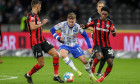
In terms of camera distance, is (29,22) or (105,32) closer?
(29,22)

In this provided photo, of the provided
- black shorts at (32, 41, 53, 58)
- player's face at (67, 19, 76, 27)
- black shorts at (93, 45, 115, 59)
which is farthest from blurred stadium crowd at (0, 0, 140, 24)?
black shorts at (32, 41, 53, 58)

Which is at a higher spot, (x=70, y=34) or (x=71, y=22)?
(x=71, y=22)

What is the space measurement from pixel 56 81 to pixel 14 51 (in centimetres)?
991

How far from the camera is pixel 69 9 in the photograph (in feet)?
72.9

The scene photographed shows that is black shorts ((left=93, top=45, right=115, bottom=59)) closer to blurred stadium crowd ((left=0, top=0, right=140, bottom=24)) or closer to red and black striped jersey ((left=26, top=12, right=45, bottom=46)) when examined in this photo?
red and black striped jersey ((left=26, top=12, right=45, bottom=46))

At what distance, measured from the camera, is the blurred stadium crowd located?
22531 mm

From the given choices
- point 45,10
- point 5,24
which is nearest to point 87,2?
point 45,10

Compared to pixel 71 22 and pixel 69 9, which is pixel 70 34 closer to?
pixel 71 22

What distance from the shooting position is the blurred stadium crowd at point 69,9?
2253 cm

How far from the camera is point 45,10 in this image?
76.8 ft

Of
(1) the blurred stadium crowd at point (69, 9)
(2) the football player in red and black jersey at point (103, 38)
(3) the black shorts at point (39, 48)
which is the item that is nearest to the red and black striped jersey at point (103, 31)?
Result: (2) the football player in red and black jersey at point (103, 38)

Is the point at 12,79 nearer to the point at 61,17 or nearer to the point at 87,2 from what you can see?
the point at 61,17

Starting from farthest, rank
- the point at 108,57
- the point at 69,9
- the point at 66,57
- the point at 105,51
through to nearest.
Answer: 1. the point at 69,9
2. the point at 66,57
3. the point at 105,51
4. the point at 108,57

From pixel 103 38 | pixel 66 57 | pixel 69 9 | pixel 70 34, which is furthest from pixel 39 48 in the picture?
pixel 69 9
